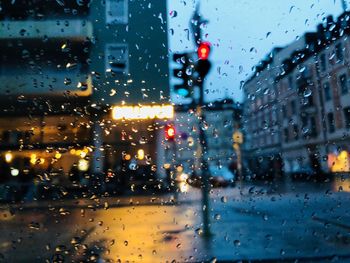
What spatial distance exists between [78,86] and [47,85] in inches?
17.4

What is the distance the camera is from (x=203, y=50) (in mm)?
6617

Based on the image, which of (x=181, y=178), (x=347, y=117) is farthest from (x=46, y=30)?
(x=347, y=117)

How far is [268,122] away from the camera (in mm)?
6504

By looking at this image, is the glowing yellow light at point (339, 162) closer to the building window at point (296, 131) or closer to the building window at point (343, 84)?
the building window at point (296, 131)

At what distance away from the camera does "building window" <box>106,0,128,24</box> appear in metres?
6.63

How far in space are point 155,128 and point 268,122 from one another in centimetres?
169

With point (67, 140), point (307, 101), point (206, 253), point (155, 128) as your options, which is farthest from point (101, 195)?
point (307, 101)

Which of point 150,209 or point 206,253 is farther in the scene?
point 150,209

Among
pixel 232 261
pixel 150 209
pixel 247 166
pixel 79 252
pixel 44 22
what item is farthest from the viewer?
pixel 150 209

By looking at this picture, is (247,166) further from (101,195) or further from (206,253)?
(101,195)

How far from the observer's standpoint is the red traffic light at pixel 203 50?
6504mm

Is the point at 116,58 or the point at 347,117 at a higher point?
the point at 116,58

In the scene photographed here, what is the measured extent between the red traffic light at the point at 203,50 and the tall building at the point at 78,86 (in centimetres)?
57

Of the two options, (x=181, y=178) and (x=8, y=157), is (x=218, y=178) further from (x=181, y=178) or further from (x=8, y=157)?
(x=8, y=157)
